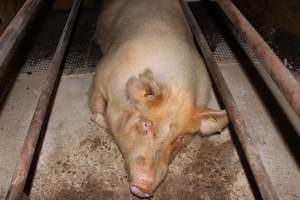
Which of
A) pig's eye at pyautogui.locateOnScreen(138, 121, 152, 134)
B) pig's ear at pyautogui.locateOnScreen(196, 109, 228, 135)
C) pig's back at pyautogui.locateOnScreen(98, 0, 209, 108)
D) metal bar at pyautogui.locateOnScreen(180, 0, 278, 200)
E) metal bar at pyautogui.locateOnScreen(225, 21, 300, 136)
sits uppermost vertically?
metal bar at pyautogui.locateOnScreen(180, 0, 278, 200)

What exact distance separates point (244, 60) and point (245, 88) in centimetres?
46

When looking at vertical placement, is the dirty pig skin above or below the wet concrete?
above

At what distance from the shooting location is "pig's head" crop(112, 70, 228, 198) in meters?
2.54

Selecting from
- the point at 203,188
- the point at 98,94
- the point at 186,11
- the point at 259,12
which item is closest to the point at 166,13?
the point at 186,11

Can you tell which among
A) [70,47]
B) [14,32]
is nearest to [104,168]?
[14,32]

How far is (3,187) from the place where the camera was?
304 cm

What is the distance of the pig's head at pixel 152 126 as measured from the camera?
2.54m

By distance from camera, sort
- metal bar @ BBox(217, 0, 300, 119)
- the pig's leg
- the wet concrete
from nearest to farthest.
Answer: metal bar @ BBox(217, 0, 300, 119) → the wet concrete → the pig's leg

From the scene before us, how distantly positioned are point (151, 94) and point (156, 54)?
467 mm

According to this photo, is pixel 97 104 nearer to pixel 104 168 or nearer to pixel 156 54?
pixel 104 168

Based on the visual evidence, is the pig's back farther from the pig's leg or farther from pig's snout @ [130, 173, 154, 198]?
pig's snout @ [130, 173, 154, 198]

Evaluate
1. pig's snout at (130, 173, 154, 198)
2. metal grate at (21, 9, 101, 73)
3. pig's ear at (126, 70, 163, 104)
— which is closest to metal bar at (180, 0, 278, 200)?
pig's ear at (126, 70, 163, 104)

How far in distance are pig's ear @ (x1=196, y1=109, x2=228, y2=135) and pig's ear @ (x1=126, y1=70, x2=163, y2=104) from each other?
1.25 feet

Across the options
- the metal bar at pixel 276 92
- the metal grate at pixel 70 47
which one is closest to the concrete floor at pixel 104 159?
the metal bar at pixel 276 92
